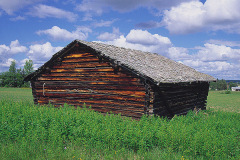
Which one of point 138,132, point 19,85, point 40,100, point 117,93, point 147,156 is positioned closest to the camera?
point 147,156

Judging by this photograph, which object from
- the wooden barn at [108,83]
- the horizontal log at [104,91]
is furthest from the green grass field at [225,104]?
the horizontal log at [104,91]

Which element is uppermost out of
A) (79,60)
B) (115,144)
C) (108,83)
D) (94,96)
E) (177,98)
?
(79,60)

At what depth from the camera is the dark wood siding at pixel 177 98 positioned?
11.3m

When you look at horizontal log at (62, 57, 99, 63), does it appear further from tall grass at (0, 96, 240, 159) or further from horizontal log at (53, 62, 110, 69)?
tall grass at (0, 96, 240, 159)

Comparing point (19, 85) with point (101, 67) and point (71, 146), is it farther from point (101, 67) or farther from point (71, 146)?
point (71, 146)

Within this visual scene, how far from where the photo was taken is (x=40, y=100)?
14.9m

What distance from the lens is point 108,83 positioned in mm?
11914

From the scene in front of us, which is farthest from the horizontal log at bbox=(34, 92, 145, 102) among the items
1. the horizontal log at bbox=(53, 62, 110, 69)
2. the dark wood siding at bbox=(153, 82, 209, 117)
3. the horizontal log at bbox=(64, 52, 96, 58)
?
the horizontal log at bbox=(64, 52, 96, 58)

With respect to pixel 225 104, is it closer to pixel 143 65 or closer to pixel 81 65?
pixel 143 65

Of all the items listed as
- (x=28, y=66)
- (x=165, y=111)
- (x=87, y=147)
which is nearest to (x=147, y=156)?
(x=87, y=147)

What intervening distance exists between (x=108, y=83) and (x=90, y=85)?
136 centimetres

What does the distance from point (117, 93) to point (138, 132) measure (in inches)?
208

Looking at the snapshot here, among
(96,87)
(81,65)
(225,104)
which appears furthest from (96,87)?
(225,104)

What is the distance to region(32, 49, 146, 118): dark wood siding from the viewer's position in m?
11.1
